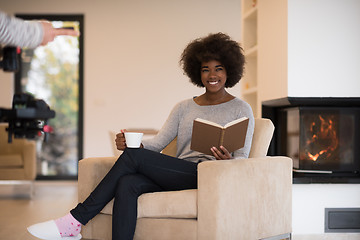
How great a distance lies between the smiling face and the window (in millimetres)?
4110

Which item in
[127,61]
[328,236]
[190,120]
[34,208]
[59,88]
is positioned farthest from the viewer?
[59,88]

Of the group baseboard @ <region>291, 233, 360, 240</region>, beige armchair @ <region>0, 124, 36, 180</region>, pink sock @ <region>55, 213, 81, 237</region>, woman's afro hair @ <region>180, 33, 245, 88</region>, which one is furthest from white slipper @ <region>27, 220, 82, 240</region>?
beige armchair @ <region>0, 124, 36, 180</region>

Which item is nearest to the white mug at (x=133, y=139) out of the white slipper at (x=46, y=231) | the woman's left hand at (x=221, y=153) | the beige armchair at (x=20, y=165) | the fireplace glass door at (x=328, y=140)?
the woman's left hand at (x=221, y=153)

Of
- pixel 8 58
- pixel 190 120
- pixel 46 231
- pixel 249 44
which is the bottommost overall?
pixel 46 231

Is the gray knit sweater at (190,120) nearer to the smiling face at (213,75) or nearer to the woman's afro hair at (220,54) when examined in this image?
the smiling face at (213,75)

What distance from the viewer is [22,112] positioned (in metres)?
1.46

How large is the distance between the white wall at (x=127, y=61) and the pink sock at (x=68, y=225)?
414cm

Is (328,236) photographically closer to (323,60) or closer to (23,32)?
(323,60)

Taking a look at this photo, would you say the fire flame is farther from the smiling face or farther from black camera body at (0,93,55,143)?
black camera body at (0,93,55,143)

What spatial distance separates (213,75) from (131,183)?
0.80 m

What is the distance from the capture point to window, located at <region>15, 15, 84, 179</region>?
21.6ft

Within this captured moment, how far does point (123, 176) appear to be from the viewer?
2.39 m

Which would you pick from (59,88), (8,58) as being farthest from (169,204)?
(59,88)

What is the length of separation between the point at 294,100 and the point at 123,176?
1344 millimetres
